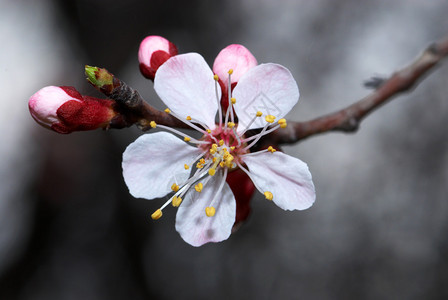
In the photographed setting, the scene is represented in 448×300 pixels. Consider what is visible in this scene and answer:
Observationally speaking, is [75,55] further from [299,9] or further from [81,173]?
[299,9]

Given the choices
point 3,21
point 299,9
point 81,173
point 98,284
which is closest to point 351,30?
point 299,9

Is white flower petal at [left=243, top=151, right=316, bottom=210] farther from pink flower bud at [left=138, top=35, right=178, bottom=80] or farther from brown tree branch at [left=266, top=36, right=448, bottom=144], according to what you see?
pink flower bud at [left=138, top=35, right=178, bottom=80]

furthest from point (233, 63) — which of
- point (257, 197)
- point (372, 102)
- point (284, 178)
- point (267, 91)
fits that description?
point (257, 197)

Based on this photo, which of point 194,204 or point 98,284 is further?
point 98,284

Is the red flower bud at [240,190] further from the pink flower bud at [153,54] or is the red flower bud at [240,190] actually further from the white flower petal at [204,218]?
the pink flower bud at [153,54]

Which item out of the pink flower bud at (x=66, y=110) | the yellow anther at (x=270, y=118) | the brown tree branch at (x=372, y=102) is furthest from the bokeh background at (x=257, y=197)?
the pink flower bud at (x=66, y=110)

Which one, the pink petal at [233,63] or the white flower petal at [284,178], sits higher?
the pink petal at [233,63]

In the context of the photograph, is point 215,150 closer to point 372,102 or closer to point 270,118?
point 270,118

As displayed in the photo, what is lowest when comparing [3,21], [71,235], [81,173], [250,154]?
[71,235]
